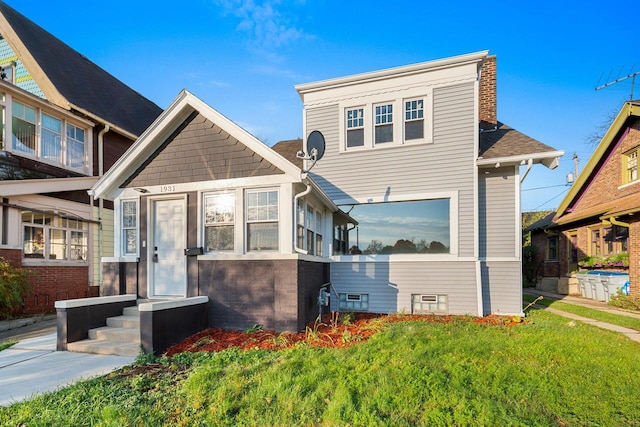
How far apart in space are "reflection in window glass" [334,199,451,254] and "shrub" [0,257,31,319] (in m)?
8.42

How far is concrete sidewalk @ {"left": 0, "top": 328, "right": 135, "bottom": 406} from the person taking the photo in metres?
4.03

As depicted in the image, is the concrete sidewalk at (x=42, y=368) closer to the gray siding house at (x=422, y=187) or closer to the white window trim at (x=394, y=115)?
the gray siding house at (x=422, y=187)

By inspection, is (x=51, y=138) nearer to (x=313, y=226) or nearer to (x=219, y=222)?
(x=219, y=222)

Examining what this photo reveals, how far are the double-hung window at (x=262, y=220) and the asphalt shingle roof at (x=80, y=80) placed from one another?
9.14m

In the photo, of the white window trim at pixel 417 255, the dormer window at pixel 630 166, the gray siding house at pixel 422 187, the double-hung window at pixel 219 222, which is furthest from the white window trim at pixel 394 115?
the dormer window at pixel 630 166

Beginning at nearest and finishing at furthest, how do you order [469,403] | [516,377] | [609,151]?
[469,403] → [516,377] → [609,151]

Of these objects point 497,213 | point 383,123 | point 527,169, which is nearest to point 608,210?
point 527,169

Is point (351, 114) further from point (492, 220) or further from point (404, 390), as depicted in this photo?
point (404, 390)

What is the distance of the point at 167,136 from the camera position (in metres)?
7.27

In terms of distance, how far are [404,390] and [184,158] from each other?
6090mm

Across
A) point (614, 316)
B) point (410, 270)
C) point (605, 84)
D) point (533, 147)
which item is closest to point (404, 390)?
point (410, 270)

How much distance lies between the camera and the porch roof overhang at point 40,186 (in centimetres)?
864

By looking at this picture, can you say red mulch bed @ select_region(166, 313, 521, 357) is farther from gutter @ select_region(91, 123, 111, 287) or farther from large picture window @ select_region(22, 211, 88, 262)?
gutter @ select_region(91, 123, 111, 287)

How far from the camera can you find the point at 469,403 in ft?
→ 11.0
